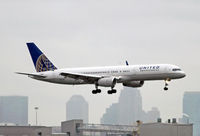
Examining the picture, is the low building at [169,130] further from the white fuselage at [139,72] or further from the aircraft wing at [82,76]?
the aircraft wing at [82,76]

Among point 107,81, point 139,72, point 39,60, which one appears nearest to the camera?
point 139,72

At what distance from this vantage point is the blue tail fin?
137875mm

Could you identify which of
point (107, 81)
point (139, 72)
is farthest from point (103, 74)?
point (139, 72)

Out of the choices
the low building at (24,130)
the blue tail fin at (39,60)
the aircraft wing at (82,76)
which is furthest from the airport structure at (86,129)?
the aircraft wing at (82,76)

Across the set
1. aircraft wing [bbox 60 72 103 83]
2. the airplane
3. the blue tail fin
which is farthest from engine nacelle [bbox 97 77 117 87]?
the blue tail fin

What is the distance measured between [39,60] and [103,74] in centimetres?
2075

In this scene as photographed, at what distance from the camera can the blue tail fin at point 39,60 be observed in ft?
452

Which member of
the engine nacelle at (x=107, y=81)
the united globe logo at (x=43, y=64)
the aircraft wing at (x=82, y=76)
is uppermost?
the united globe logo at (x=43, y=64)

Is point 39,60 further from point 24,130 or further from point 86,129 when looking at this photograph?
point 86,129

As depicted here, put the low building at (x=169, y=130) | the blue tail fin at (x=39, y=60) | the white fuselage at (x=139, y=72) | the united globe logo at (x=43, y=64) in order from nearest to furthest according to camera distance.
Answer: the white fuselage at (x=139, y=72) < the united globe logo at (x=43, y=64) < the blue tail fin at (x=39, y=60) < the low building at (x=169, y=130)

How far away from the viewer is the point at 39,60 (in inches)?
5522

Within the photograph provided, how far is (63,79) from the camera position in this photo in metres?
133

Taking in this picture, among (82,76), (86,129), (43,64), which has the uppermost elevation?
(43,64)

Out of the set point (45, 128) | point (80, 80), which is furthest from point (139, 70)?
point (45, 128)
